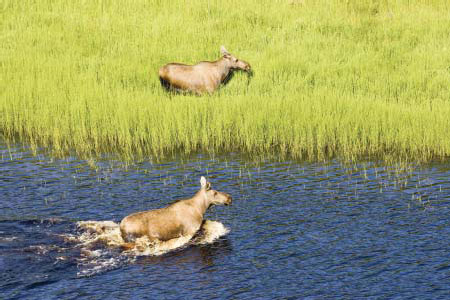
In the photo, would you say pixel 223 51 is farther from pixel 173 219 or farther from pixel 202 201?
pixel 173 219

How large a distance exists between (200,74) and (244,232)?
356 inches

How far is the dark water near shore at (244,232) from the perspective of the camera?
1134 centimetres

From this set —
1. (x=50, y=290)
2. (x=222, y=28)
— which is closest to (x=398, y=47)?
(x=222, y=28)

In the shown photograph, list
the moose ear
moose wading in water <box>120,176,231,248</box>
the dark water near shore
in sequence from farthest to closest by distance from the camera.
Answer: the moose ear, moose wading in water <box>120,176,231,248</box>, the dark water near shore

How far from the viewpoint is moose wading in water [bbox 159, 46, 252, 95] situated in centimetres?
2142

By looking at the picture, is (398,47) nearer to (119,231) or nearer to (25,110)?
(25,110)

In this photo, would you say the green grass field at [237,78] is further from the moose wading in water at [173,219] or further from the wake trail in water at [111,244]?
the wake trail in water at [111,244]

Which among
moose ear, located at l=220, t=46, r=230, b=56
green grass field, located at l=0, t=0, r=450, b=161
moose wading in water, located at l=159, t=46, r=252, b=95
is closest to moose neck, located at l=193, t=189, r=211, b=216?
green grass field, located at l=0, t=0, r=450, b=161

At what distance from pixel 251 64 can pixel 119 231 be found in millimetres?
10937

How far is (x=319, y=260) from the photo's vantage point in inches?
481

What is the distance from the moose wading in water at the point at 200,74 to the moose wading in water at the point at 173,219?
26.1 ft

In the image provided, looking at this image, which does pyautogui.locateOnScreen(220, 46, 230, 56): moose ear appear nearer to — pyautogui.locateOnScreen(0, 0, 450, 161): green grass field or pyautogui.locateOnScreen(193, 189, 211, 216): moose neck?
pyautogui.locateOnScreen(0, 0, 450, 161): green grass field

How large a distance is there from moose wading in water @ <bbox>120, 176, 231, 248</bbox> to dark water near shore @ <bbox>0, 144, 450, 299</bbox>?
0.42 metres

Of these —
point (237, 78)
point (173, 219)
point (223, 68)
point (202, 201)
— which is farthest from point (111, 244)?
point (237, 78)
